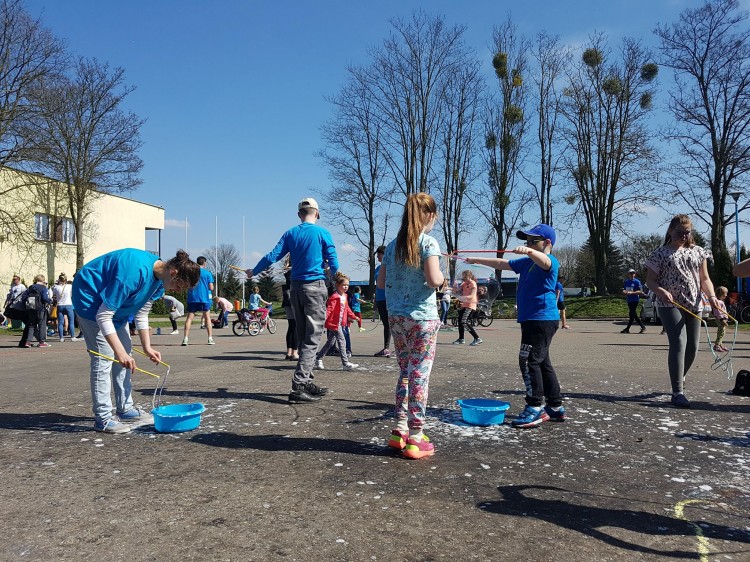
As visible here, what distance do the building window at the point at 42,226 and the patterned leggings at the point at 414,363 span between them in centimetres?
3215

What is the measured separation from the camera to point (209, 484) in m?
3.28

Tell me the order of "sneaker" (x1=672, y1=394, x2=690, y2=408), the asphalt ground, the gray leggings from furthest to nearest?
the gray leggings
"sneaker" (x1=672, y1=394, x2=690, y2=408)
the asphalt ground

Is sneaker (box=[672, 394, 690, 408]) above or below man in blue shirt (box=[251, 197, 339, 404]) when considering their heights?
below

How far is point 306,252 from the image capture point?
585cm

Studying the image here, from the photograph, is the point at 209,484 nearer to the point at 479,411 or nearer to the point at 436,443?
the point at 436,443

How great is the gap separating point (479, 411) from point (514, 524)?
6.39 ft

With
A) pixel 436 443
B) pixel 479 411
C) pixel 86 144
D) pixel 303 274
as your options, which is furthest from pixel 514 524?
pixel 86 144

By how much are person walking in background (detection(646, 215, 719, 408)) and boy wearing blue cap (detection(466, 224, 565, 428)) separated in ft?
5.39

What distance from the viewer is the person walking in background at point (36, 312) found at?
1306 centimetres

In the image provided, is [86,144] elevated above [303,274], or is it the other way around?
[86,144]

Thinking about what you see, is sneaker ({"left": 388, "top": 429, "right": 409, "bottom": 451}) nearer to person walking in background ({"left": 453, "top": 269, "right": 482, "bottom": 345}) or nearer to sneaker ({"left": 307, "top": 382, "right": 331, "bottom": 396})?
sneaker ({"left": 307, "top": 382, "right": 331, "bottom": 396})

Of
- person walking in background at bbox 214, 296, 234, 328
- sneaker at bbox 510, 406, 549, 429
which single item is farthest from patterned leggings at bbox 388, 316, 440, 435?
person walking in background at bbox 214, 296, 234, 328

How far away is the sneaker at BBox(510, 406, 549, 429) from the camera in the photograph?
4.60 m

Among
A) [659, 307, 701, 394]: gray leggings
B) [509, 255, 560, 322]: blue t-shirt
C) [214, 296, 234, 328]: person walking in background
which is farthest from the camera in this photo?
[214, 296, 234, 328]: person walking in background
